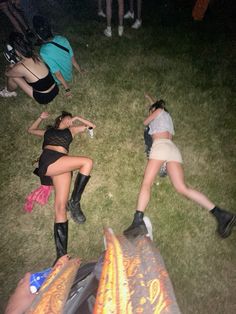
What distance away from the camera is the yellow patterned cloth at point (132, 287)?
6.25 feet

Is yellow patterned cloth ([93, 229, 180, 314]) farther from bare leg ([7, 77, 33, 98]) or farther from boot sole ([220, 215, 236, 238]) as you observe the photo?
bare leg ([7, 77, 33, 98])

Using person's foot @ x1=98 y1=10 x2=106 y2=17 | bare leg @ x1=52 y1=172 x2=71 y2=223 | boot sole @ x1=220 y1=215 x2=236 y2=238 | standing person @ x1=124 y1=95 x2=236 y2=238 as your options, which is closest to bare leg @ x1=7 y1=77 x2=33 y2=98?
bare leg @ x1=52 y1=172 x2=71 y2=223

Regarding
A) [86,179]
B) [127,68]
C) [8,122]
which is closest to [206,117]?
[127,68]

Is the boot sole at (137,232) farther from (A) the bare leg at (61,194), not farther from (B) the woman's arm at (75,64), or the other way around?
(B) the woman's arm at (75,64)

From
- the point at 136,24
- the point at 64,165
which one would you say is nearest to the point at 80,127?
the point at 64,165

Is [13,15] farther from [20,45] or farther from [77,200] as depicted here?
[77,200]

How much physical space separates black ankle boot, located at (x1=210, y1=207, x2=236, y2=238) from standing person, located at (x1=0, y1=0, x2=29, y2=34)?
629 cm

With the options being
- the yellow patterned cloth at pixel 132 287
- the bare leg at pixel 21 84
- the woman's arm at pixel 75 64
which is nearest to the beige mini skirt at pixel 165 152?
the yellow patterned cloth at pixel 132 287

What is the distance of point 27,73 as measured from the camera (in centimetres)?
526

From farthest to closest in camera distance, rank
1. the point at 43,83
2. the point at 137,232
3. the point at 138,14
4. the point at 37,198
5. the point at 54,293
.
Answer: the point at 138,14 < the point at 43,83 < the point at 37,198 < the point at 137,232 < the point at 54,293

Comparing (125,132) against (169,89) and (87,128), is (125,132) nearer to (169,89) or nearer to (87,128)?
(87,128)

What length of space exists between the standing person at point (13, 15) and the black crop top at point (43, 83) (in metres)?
2.44

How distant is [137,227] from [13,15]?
5.98 metres

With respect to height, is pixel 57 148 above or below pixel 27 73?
below
